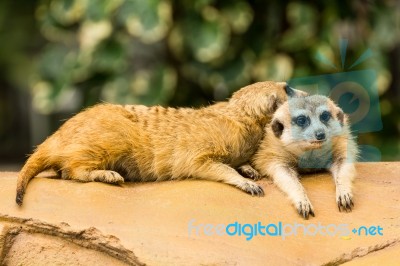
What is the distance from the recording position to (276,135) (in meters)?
3.07

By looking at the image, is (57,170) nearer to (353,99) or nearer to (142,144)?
(142,144)

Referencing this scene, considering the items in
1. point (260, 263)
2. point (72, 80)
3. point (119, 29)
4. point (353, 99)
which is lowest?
point (260, 263)

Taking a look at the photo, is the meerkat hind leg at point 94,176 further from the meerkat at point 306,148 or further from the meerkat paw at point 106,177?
the meerkat at point 306,148

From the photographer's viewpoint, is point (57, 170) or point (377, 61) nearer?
point (57, 170)

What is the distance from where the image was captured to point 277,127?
305 cm

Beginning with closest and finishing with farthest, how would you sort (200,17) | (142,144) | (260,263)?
1. (260,263)
2. (142,144)
3. (200,17)

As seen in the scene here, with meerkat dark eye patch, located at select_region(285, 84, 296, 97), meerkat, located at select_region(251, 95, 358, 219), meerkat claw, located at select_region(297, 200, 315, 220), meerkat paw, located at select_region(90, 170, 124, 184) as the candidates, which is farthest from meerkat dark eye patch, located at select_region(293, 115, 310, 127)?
meerkat paw, located at select_region(90, 170, 124, 184)

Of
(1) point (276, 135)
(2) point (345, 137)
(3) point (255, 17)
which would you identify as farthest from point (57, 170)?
(3) point (255, 17)

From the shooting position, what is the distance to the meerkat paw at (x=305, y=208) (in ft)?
9.05

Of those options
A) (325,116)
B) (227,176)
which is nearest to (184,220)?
(227,176)

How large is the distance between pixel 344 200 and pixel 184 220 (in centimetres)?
62

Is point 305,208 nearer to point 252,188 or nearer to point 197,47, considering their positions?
point 252,188

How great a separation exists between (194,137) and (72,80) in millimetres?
1854

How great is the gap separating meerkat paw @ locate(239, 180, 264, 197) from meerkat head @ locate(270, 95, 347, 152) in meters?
0.25
